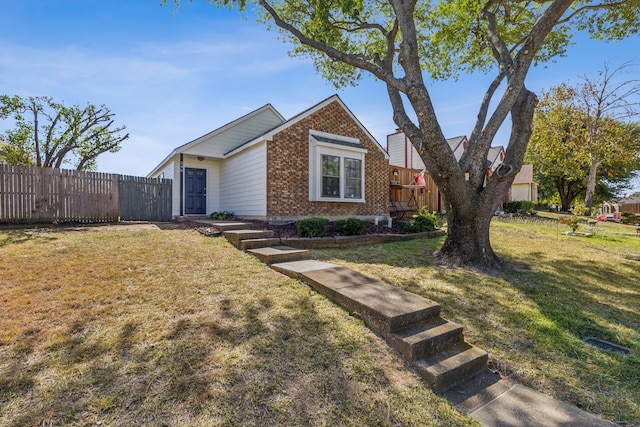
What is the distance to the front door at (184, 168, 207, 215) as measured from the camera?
Result: 12.5m

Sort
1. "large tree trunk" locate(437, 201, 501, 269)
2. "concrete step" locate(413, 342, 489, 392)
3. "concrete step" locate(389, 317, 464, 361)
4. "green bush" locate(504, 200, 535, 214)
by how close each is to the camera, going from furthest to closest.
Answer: "green bush" locate(504, 200, 535, 214) → "large tree trunk" locate(437, 201, 501, 269) → "concrete step" locate(389, 317, 464, 361) → "concrete step" locate(413, 342, 489, 392)

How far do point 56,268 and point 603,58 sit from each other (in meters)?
22.5

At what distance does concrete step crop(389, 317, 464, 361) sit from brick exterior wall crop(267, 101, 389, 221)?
7.03 metres

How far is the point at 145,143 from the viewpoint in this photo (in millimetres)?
18422

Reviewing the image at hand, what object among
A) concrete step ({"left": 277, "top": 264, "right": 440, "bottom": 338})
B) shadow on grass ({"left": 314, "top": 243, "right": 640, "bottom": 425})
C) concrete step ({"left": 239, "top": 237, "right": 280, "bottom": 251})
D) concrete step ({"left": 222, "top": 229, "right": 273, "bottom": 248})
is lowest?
shadow on grass ({"left": 314, "top": 243, "right": 640, "bottom": 425})

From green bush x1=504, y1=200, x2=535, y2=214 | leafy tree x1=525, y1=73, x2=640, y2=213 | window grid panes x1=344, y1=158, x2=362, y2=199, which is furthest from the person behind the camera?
green bush x1=504, y1=200, x2=535, y2=214

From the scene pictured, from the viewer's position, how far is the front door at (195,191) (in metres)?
12.5

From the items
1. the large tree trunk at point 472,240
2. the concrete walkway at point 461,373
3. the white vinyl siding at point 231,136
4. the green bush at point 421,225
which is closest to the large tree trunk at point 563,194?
the green bush at point 421,225

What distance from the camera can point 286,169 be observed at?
984 centimetres

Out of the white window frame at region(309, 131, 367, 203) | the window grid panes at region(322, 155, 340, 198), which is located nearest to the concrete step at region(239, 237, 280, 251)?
the white window frame at region(309, 131, 367, 203)

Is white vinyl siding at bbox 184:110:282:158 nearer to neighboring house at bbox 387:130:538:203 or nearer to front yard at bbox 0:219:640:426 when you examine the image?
front yard at bbox 0:219:640:426

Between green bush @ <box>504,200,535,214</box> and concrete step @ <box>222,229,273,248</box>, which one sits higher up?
green bush @ <box>504,200,535,214</box>

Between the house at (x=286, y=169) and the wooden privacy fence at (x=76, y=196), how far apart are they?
954 millimetres

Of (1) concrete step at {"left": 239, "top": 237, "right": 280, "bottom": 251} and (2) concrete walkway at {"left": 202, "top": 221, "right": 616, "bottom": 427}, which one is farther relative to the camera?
(1) concrete step at {"left": 239, "top": 237, "right": 280, "bottom": 251}
